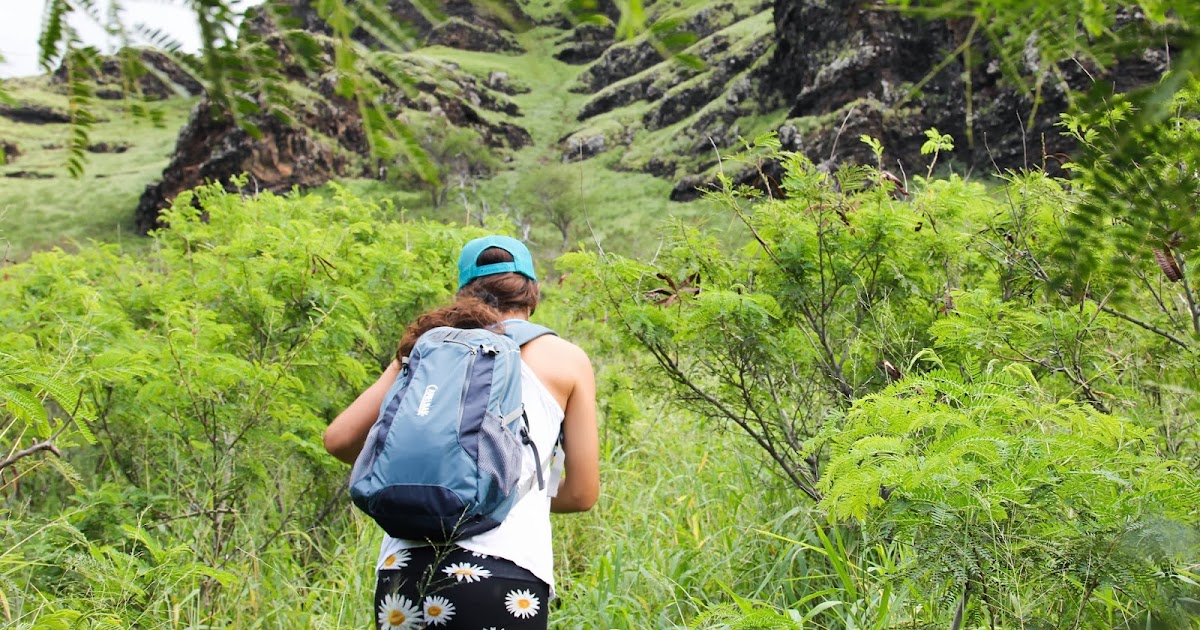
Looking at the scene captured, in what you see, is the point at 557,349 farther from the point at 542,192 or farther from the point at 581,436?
the point at 542,192

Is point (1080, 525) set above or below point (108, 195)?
above

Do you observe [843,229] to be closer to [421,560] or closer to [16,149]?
[421,560]

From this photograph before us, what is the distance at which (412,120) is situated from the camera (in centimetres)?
67

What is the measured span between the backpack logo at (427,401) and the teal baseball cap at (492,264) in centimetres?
56

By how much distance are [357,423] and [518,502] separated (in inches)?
19.6

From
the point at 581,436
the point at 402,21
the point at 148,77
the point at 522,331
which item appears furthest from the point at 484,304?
the point at 402,21

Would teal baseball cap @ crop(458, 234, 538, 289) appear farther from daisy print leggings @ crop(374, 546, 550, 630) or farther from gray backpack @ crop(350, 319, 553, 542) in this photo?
daisy print leggings @ crop(374, 546, 550, 630)

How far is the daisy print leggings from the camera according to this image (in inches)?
70.9

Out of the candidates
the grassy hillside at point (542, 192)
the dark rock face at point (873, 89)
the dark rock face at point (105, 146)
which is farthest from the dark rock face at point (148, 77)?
the dark rock face at point (873, 89)

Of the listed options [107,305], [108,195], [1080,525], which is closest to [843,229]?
[1080,525]

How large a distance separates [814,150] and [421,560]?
27084 millimetres

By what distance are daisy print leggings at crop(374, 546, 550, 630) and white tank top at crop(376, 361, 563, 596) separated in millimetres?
26

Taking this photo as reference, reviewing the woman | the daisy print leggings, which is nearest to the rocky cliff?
the woman

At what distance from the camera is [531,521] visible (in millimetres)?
1949
